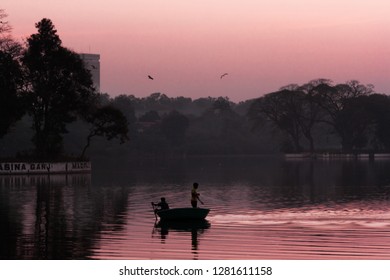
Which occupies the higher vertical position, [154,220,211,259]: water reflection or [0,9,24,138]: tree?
[0,9,24,138]: tree

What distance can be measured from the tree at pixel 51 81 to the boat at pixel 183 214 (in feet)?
200

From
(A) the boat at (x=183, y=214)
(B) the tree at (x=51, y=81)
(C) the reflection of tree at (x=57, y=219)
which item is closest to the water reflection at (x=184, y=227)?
(A) the boat at (x=183, y=214)

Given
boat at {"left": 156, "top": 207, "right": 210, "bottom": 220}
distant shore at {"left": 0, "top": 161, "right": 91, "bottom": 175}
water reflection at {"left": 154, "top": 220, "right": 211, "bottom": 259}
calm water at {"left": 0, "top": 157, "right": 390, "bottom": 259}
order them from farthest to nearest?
distant shore at {"left": 0, "top": 161, "right": 91, "bottom": 175} < boat at {"left": 156, "top": 207, "right": 210, "bottom": 220} < water reflection at {"left": 154, "top": 220, "right": 211, "bottom": 259} < calm water at {"left": 0, "top": 157, "right": 390, "bottom": 259}

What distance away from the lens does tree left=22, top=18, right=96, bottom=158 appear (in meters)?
101

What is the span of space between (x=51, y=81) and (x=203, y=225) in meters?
63.5

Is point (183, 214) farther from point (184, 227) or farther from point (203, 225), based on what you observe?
point (203, 225)

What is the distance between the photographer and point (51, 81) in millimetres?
101625

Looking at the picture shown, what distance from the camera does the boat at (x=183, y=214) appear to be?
4234cm

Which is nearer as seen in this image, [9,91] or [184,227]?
[184,227]

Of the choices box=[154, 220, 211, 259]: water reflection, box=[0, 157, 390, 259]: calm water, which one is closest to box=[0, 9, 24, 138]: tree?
box=[0, 157, 390, 259]: calm water

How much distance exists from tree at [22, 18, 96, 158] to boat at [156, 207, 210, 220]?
6102 centimetres

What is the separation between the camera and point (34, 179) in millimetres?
87938

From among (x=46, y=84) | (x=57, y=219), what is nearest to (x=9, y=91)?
(x=46, y=84)

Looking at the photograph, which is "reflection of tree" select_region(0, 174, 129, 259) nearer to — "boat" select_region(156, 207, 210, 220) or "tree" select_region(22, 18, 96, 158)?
"boat" select_region(156, 207, 210, 220)
